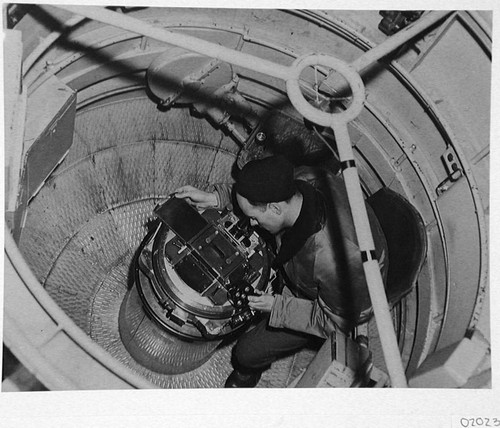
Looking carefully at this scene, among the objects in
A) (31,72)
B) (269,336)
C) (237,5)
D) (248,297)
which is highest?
(237,5)

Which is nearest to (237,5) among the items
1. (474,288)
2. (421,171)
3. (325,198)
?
(325,198)

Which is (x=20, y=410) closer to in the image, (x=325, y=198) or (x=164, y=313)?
(x=164, y=313)

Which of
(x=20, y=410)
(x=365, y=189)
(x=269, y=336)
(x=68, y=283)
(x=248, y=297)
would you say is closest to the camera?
(x=20, y=410)

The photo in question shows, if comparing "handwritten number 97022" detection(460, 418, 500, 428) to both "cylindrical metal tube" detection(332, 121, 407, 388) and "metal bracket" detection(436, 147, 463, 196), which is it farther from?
"metal bracket" detection(436, 147, 463, 196)

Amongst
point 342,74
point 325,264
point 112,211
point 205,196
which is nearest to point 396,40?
point 342,74

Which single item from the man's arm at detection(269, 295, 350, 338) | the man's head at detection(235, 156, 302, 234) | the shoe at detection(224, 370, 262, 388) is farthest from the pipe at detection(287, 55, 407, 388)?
the shoe at detection(224, 370, 262, 388)

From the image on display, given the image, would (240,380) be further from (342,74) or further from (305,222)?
(342,74)

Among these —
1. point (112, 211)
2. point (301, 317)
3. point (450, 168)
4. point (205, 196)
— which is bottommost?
point (301, 317)
